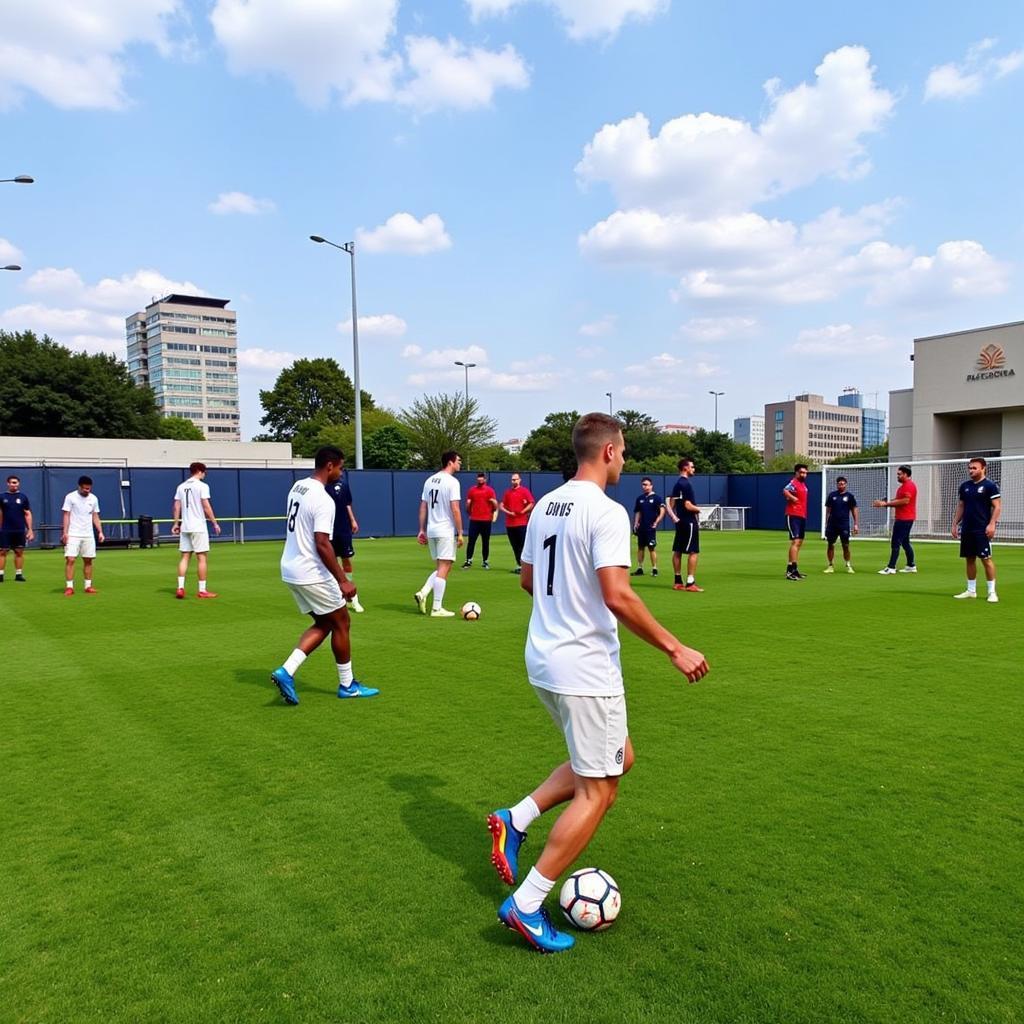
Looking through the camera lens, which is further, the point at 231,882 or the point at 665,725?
the point at 665,725

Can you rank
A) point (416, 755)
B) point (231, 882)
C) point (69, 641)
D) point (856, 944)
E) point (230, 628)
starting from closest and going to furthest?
point (856, 944) < point (231, 882) < point (416, 755) < point (69, 641) < point (230, 628)

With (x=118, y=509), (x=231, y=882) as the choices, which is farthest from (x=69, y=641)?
(x=118, y=509)

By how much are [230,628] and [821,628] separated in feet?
24.6

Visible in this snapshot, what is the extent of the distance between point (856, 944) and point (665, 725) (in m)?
2.77

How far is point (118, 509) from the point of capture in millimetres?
27875

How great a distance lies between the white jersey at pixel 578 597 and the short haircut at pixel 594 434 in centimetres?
13

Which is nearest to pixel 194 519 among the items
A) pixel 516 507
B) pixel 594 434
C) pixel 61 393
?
pixel 516 507

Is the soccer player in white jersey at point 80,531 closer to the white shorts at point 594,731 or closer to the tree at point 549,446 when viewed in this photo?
the white shorts at point 594,731

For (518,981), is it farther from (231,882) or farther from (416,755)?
(416,755)

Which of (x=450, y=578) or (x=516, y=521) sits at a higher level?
(x=516, y=521)

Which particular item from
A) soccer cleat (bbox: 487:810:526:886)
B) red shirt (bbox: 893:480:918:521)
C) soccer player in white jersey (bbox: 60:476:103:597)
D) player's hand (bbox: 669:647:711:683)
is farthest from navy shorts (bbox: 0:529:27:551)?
red shirt (bbox: 893:480:918:521)

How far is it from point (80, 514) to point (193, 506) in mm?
2566

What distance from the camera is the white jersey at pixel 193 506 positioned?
12828 millimetres

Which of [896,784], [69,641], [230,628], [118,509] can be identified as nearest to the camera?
[896,784]
